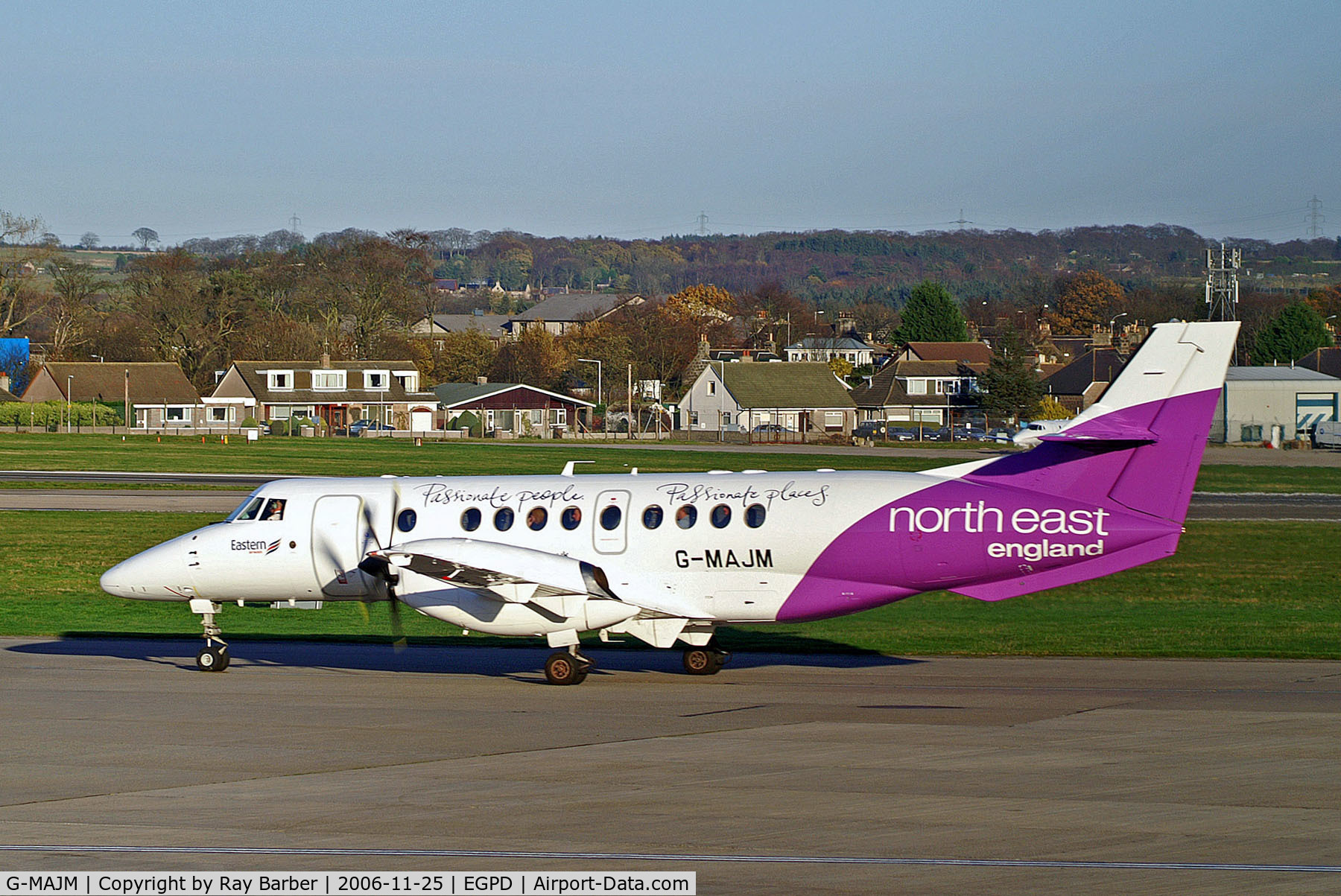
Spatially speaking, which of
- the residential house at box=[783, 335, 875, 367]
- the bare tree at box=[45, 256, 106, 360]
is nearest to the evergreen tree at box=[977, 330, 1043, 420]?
the residential house at box=[783, 335, 875, 367]

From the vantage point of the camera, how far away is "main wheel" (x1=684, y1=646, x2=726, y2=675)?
20891 millimetres

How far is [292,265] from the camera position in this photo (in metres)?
163

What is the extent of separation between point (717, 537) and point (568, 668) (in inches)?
114

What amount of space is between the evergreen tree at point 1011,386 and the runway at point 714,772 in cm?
9244

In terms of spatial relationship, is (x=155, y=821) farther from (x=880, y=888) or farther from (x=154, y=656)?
(x=154, y=656)

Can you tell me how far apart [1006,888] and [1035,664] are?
38.5 feet

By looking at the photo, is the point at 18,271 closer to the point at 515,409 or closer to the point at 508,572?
the point at 515,409

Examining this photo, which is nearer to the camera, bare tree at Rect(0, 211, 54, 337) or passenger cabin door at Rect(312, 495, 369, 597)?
passenger cabin door at Rect(312, 495, 369, 597)

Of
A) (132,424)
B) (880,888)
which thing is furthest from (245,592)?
(132,424)

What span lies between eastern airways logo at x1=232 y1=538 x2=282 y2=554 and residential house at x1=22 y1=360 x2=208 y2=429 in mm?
105538

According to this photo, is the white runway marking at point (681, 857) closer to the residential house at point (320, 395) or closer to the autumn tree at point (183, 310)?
the residential house at point (320, 395)

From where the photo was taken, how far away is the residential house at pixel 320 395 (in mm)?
123188

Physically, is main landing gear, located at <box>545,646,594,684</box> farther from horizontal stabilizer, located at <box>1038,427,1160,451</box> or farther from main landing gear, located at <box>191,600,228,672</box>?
horizontal stabilizer, located at <box>1038,427,1160,451</box>

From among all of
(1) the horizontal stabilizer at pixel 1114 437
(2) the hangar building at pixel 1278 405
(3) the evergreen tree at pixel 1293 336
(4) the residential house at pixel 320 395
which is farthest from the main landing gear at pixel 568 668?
(3) the evergreen tree at pixel 1293 336
